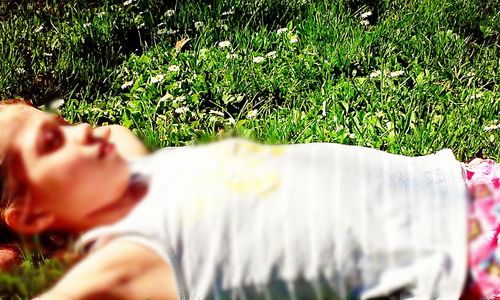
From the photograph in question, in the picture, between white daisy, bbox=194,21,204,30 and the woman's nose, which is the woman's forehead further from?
white daisy, bbox=194,21,204,30

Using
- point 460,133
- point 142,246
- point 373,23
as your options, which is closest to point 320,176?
point 142,246

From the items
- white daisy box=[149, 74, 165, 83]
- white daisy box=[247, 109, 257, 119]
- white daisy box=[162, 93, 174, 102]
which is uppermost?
white daisy box=[149, 74, 165, 83]

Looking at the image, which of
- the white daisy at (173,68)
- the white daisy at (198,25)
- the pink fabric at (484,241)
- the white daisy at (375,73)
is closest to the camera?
the pink fabric at (484,241)

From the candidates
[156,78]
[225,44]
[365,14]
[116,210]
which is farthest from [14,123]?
[365,14]

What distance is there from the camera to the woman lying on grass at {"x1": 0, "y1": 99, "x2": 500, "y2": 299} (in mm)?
1408

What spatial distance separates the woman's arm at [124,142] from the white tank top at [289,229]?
109 millimetres

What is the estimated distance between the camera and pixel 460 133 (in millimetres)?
2330

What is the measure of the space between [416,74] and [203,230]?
1.44 m

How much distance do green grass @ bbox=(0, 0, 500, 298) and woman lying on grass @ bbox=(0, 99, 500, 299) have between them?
82cm

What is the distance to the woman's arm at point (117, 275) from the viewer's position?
4.46 feet

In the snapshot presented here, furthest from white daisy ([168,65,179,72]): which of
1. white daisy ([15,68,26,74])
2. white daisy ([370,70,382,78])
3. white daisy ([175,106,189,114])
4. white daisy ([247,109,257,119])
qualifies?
white daisy ([370,70,382,78])

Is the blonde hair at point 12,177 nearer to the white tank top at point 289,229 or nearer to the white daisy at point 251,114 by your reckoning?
the white tank top at point 289,229

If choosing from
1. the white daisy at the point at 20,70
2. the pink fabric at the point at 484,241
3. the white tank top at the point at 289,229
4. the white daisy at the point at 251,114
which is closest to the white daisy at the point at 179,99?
the white daisy at the point at 251,114

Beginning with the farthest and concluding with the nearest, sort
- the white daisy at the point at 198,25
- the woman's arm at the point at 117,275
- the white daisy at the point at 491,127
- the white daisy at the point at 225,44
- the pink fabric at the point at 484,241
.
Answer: the white daisy at the point at 198,25 < the white daisy at the point at 225,44 < the white daisy at the point at 491,127 < the pink fabric at the point at 484,241 < the woman's arm at the point at 117,275
